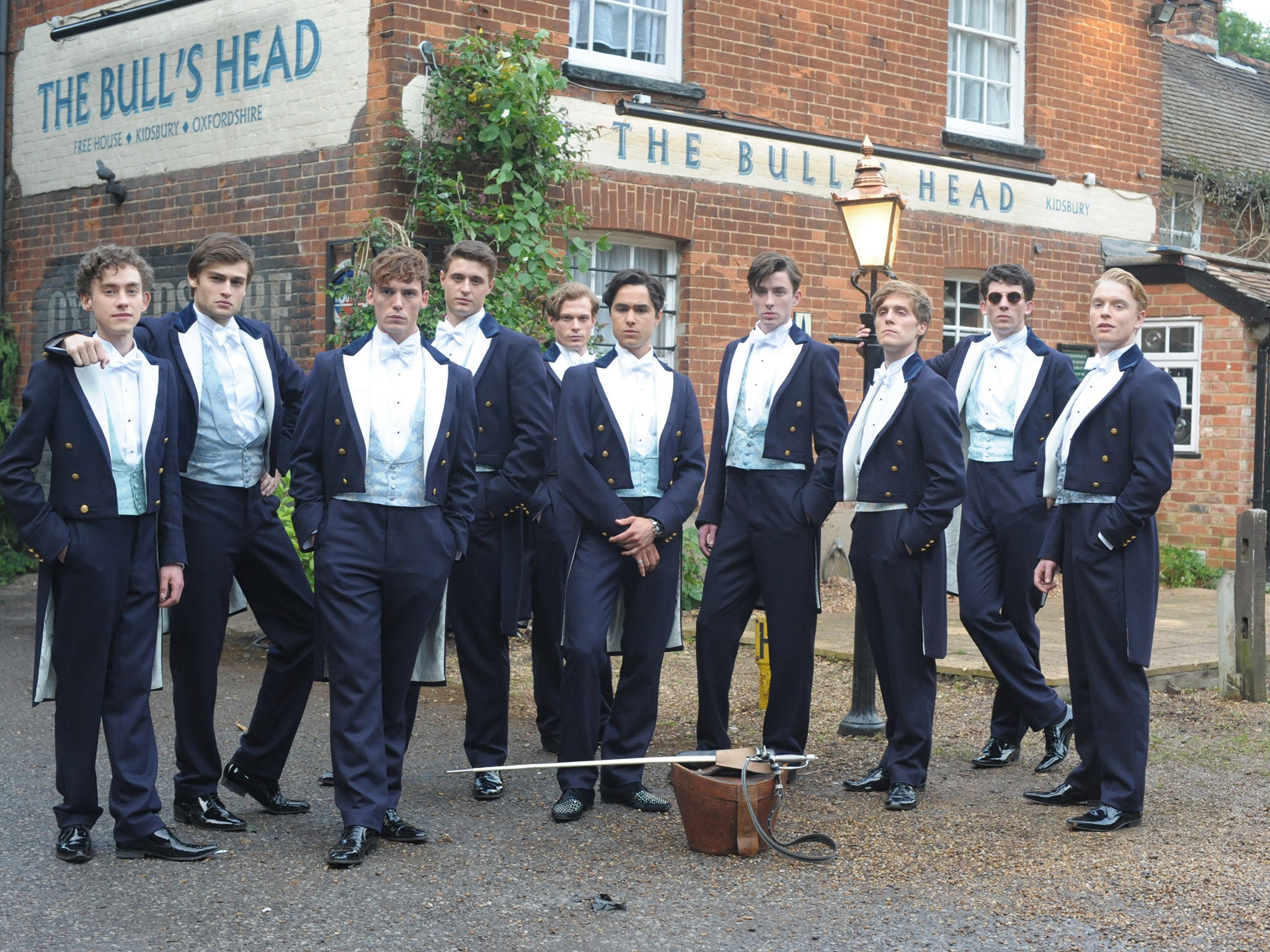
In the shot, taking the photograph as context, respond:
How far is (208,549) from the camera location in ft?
17.7

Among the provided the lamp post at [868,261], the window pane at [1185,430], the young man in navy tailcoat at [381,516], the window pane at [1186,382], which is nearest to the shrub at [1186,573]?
the window pane at [1185,430]

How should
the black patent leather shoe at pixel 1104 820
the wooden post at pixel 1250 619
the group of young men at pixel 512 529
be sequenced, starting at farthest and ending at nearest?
the wooden post at pixel 1250 619, the black patent leather shoe at pixel 1104 820, the group of young men at pixel 512 529

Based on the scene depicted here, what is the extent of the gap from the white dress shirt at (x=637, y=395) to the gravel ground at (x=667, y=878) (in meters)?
1.47

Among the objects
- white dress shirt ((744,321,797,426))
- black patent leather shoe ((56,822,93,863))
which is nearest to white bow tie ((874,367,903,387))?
white dress shirt ((744,321,797,426))

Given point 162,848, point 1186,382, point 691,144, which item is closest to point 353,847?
point 162,848

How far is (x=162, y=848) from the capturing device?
5023 millimetres

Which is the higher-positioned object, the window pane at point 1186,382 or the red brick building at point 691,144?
the red brick building at point 691,144

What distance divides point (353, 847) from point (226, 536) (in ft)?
4.00

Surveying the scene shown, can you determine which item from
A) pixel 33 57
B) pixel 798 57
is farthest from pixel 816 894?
pixel 33 57

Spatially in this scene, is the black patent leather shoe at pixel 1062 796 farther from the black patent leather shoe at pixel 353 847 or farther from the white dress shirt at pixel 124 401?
the white dress shirt at pixel 124 401

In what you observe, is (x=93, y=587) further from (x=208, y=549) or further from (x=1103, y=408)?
(x=1103, y=408)

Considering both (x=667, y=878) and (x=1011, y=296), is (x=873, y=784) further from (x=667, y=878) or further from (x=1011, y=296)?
(x=1011, y=296)

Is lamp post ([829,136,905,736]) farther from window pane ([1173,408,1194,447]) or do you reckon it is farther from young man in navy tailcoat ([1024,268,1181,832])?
window pane ([1173,408,1194,447])

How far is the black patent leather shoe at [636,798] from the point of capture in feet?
19.2
